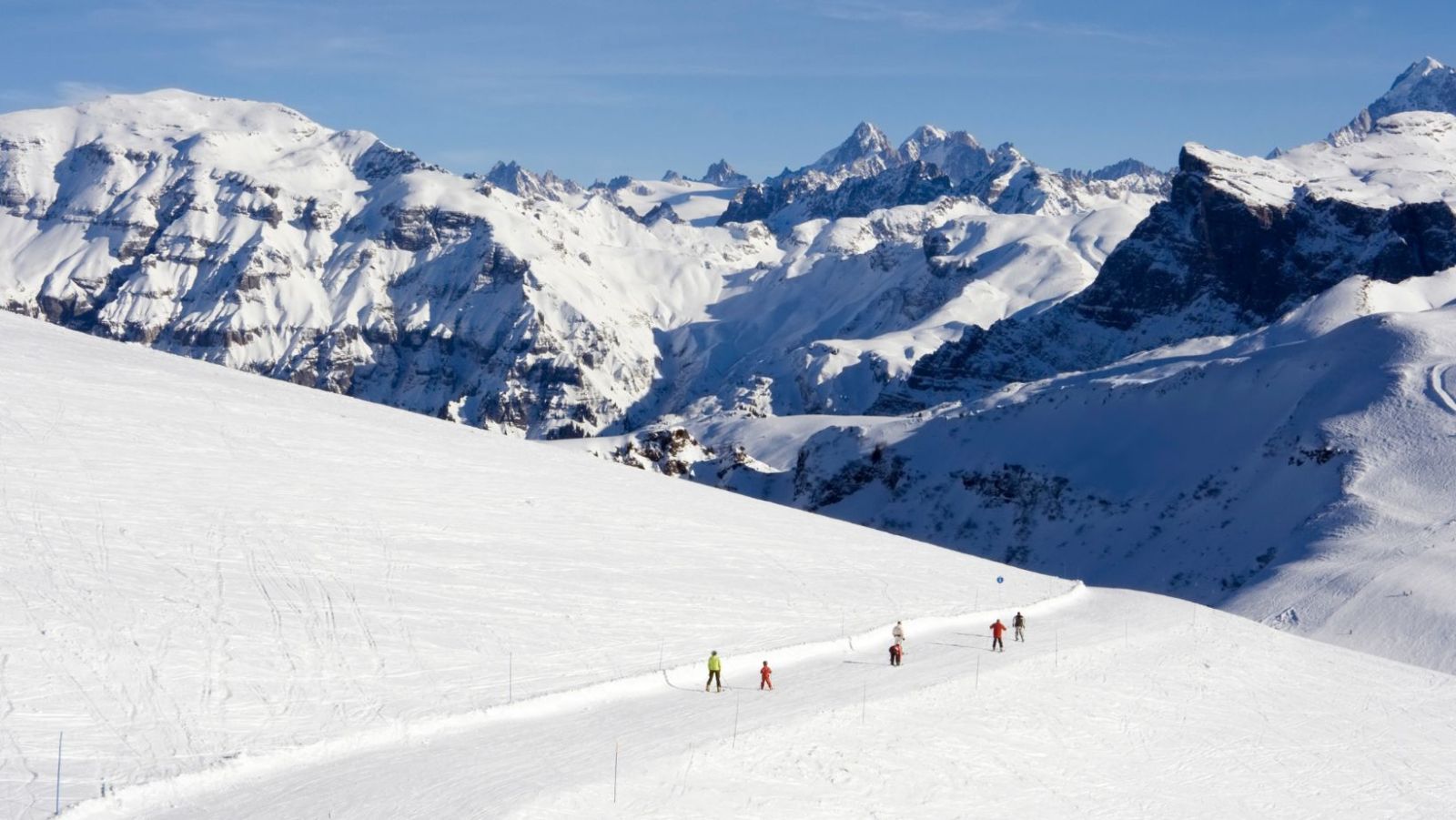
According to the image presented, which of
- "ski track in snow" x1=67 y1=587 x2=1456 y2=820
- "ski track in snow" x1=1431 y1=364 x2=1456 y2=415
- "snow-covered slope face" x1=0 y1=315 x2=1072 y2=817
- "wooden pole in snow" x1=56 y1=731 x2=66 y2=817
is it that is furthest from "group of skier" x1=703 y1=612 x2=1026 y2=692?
"ski track in snow" x1=1431 y1=364 x2=1456 y2=415

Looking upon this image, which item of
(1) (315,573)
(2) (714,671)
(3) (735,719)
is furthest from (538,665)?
(1) (315,573)

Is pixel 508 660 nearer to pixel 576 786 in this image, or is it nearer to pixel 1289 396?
pixel 576 786

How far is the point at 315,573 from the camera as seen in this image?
138 ft

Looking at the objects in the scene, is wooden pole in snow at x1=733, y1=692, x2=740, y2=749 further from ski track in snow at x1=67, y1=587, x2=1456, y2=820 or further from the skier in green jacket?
the skier in green jacket

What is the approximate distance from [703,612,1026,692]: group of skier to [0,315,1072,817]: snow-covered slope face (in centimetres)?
199

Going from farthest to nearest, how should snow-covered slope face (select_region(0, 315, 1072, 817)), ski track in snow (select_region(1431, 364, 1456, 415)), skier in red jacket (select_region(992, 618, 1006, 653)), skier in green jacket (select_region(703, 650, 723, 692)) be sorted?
ski track in snow (select_region(1431, 364, 1456, 415)) → skier in red jacket (select_region(992, 618, 1006, 653)) → skier in green jacket (select_region(703, 650, 723, 692)) → snow-covered slope face (select_region(0, 315, 1072, 817))

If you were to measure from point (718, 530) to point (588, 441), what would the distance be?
417 ft

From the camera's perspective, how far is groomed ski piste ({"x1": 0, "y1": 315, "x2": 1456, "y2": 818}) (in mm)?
28281

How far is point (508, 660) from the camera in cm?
→ 3731

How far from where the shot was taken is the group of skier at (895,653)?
1430 inches

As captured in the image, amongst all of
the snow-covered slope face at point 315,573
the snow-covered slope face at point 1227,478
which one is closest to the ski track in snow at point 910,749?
the snow-covered slope face at point 315,573

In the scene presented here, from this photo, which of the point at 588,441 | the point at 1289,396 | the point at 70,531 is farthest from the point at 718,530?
the point at 588,441

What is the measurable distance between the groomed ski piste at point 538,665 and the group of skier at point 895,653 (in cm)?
53

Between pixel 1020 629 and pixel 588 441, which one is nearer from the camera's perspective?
pixel 1020 629
